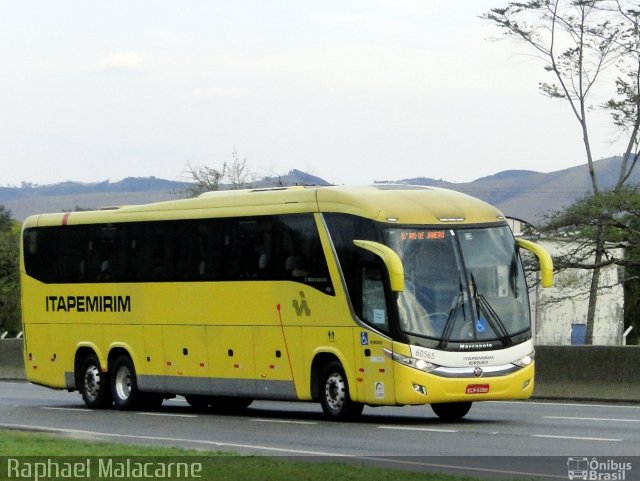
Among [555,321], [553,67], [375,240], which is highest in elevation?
[553,67]

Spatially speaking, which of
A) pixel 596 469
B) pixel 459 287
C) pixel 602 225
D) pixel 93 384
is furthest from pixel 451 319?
pixel 602 225

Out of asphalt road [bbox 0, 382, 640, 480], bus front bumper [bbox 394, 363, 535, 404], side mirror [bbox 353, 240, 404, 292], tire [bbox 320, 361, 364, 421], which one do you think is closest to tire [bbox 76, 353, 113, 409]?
asphalt road [bbox 0, 382, 640, 480]

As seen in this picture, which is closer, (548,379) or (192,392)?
(192,392)

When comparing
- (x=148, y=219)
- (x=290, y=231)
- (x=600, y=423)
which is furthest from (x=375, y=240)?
(x=148, y=219)

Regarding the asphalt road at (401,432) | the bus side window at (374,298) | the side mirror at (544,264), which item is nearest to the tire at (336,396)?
the asphalt road at (401,432)

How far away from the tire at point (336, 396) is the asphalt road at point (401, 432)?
1.02ft

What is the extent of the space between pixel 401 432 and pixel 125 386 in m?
8.21

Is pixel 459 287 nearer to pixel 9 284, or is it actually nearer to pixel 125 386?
pixel 125 386

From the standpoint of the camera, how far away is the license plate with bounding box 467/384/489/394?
21.6m

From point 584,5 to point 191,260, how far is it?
111 feet

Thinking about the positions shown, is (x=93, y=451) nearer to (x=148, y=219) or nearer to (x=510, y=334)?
(x=510, y=334)

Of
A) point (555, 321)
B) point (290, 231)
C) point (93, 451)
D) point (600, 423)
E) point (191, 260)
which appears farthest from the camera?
point (555, 321)

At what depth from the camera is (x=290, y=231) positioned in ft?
77.2

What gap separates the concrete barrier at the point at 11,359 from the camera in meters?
43.4
